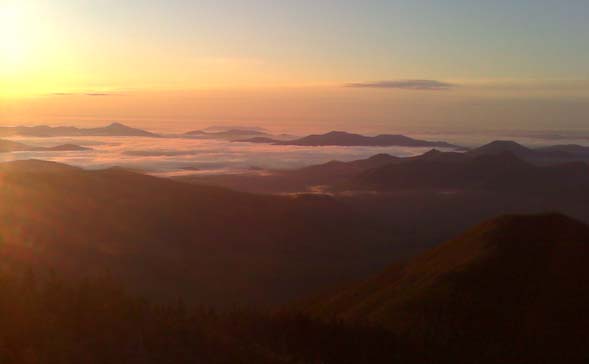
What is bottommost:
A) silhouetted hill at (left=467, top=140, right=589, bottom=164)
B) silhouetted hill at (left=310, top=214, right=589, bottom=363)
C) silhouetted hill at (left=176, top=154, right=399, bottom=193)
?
silhouetted hill at (left=176, top=154, right=399, bottom=193)

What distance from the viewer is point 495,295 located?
67.3ft

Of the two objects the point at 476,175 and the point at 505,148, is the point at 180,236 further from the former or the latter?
the point at 505,148

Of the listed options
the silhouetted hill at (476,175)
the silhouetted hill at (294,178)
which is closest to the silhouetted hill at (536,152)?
the silhouetted hill at (476,175)

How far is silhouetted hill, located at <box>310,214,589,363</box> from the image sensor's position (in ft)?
54.3

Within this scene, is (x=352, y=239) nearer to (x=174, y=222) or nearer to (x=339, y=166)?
(x=174, y=222)

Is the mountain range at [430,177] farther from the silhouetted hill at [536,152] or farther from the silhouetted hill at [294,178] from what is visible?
the silhouetted hill at [536,152]

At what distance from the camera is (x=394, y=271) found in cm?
2939

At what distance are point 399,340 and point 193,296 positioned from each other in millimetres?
23920

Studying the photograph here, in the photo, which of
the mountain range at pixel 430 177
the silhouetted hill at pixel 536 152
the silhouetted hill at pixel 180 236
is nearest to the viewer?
the silhouetted hill at pixel 180 236

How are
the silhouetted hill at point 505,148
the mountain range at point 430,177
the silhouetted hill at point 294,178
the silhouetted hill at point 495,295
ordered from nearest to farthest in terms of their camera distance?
1. the silhouetted hill at point 495,295
2. the silhouetted hill at point 294,178
3. the mountain range at point 430,177
4. the silhouetted hill at point 505,148

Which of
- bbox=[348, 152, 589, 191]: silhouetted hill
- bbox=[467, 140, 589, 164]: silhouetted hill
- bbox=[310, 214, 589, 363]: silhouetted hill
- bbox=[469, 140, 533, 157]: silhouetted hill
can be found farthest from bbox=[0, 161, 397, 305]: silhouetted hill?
bbox=[469, 140, 533, 157]: silhouetted hill

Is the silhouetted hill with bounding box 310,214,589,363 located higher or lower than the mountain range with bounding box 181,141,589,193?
higher

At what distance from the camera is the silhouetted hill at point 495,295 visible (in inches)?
652

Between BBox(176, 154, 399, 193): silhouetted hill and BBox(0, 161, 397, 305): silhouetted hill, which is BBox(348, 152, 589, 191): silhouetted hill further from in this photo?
BBox(0, 161, 397, 305): silhouetted hill
